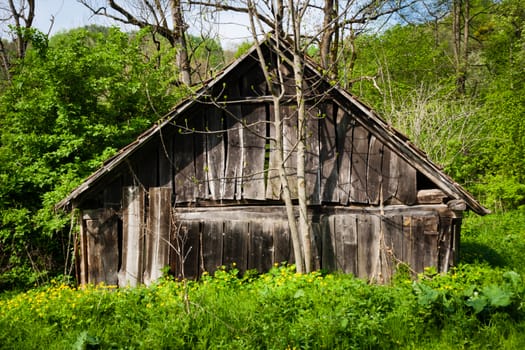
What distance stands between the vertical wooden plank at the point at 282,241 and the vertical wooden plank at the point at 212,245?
1.05m

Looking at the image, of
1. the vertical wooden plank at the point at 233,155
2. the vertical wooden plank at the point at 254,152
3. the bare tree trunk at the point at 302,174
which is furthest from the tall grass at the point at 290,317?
the vertical wooden plank at the point at 233,155

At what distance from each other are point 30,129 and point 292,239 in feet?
24.5

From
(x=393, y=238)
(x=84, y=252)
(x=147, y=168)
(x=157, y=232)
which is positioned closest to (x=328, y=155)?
(x=393, y=238)

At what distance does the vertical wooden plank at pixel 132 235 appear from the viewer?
7.93m

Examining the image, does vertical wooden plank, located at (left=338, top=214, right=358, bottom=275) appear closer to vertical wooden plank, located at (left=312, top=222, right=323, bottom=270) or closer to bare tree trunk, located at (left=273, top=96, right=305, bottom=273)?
vertical wooden plank, located at (left=312, top=222, right=323, bottom=270)

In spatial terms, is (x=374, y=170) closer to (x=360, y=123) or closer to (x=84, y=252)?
(x=360, y=123)

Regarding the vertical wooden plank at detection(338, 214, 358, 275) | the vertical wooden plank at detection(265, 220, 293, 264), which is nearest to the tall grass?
the vertical wooden plank at detection(265, 220, 293, 264)

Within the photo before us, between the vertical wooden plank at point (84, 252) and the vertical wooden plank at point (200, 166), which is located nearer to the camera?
the vertical wooden plank at point (200, 166)

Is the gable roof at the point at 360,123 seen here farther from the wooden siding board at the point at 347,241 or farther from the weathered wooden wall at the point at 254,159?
the wooden siding board at the point at 347,241

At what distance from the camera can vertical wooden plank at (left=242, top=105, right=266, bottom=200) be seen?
25.1 feet

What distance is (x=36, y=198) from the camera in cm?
1052

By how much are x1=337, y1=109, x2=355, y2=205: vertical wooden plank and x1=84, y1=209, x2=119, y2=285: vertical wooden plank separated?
14.7ft

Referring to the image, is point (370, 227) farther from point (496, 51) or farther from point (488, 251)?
point (496, 51)

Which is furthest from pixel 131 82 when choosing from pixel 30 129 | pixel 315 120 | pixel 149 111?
pixel 315 120
